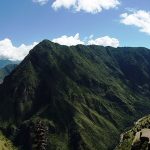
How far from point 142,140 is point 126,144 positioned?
33089mm

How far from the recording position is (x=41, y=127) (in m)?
77.5

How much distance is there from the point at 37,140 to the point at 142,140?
21934 mm

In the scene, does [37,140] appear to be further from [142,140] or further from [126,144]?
[126,144]

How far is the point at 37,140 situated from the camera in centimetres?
7744

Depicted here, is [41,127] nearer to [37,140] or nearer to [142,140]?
[37,140]

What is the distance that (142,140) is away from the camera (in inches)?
3140

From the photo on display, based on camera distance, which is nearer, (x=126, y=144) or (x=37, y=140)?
(x=37, y=140)

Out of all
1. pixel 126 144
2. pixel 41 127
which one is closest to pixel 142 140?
pixel 41 127

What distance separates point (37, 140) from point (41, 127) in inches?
109

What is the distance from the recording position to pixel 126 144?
368ft

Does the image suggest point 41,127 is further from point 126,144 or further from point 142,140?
point 126,144

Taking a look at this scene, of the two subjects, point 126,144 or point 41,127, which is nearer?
point 41,127

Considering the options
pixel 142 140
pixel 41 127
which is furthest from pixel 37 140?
pixel 142 140

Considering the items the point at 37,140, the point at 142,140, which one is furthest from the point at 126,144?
the point at 37,140
